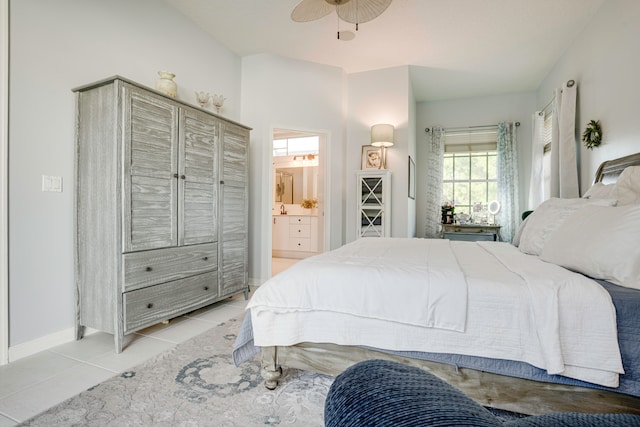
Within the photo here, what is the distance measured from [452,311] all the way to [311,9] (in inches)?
91.2

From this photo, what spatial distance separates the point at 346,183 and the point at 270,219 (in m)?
1.18

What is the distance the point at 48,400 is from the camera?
1.57 m

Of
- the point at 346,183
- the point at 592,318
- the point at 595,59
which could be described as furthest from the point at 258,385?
the point at 595,59

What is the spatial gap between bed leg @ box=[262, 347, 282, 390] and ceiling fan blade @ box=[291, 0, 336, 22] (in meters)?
2.35

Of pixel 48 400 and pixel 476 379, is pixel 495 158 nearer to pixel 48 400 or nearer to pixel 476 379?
pixel 476 379

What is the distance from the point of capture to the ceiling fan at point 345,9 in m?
2.27

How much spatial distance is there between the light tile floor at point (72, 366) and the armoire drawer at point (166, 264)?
0.41 metres

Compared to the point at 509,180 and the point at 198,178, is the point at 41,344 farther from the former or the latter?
the point at 509,180

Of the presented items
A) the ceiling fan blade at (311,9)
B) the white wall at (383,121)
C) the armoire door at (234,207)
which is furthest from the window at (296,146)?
the ceiling fan blade at (311,9)

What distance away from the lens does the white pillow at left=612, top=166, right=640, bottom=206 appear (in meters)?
1.85

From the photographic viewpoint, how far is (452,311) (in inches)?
50.9

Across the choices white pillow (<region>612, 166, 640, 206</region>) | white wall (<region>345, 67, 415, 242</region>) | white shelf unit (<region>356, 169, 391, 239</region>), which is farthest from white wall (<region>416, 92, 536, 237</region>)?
white pillow (<region>612, 166, 640, 206</region>)

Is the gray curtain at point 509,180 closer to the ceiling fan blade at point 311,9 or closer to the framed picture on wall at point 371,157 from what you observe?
the framed picture on wall at point 371,157

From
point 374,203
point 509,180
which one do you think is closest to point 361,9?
Result: point 374,203
